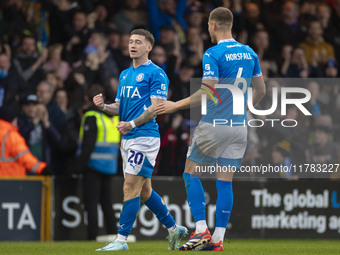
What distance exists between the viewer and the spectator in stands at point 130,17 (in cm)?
1551

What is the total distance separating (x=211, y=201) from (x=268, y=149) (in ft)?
5.58

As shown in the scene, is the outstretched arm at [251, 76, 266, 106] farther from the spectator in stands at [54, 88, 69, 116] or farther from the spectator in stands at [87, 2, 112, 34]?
the spectator in stands at [87, 2, 112, 34]

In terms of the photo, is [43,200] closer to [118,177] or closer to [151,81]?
[118,177]

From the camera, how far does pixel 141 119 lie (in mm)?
8492

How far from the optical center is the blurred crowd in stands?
13.3 metres

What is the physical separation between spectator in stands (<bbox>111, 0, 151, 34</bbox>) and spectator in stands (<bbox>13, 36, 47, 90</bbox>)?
80.8 inches

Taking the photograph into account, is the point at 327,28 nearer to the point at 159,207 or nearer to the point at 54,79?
the point at 54,79

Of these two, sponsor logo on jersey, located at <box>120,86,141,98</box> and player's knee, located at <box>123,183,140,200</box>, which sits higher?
sponsor logo on jersey, located at <box>120,86,141,98</box>

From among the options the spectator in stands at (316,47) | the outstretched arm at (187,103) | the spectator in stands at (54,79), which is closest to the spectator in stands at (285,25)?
the spectator in stands at (316,47)

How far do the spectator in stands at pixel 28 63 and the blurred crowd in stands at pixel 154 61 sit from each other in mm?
17

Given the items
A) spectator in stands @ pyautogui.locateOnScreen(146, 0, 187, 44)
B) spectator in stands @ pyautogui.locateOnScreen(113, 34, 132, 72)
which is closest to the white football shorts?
spectator in stands @ pyautogui.locateOnScreen(113, 34, 132, 72)

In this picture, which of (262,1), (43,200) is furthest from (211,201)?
(262,1)

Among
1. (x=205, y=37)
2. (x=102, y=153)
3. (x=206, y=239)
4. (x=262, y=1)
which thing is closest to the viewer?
(x=206, y=239)

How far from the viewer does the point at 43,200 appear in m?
12.1
